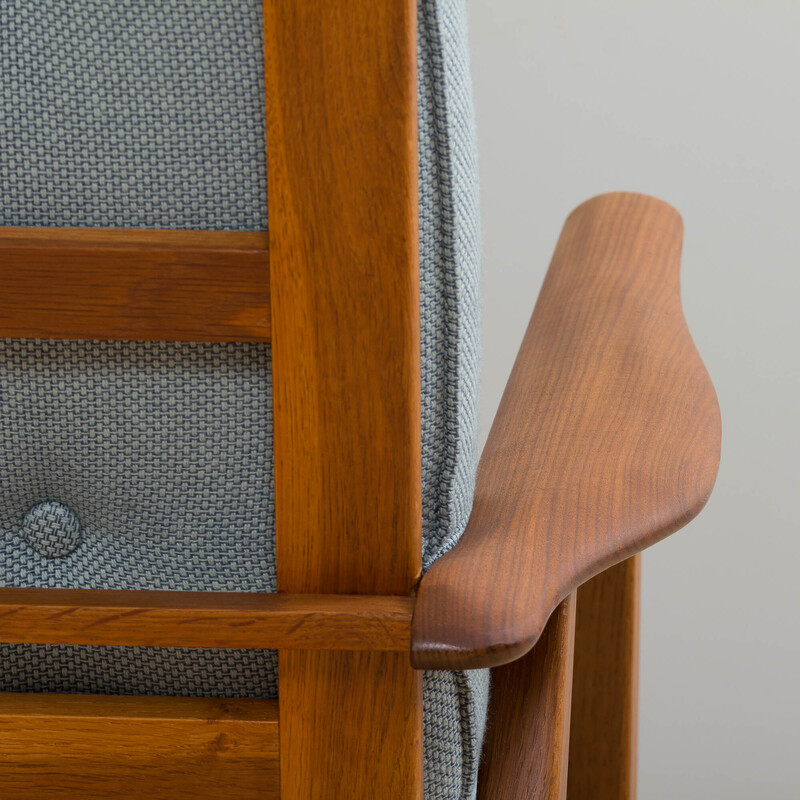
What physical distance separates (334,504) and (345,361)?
41 mm

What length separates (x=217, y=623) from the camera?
28 centimetres

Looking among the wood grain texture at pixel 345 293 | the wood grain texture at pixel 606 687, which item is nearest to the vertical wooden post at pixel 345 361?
the wood grain texture at pixel 345 293

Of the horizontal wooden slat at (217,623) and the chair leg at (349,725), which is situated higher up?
the horizontal wooden slat at (217,623)

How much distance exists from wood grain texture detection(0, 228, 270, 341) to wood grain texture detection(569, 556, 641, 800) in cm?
33

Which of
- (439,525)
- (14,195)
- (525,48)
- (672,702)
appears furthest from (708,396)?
(672,702)

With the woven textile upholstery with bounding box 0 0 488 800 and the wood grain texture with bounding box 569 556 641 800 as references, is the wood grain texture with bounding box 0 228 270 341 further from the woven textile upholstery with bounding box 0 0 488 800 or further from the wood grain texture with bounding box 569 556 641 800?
the wood grain texture with bounding box 569 556 641 800

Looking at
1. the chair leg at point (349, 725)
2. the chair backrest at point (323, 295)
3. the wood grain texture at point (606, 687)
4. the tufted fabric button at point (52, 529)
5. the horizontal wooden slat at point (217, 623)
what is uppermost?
the chair backrest at point (323, 295)

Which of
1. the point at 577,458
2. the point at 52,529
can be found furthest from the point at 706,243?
the point at 52,529

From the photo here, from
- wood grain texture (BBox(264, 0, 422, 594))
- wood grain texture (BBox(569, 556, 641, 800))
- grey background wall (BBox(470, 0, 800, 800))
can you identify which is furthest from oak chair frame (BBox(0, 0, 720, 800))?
grey background wall (BBox(470, 0, 800, 800))

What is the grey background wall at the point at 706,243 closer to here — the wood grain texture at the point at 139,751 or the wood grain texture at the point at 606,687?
the wood grain texture at the point at 606,687

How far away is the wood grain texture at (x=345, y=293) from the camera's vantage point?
0.83 ft

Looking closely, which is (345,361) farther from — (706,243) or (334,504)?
(706,243)

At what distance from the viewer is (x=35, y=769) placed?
30 cm

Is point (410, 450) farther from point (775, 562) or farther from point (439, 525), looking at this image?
point (775, 562)
